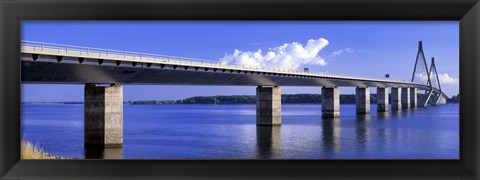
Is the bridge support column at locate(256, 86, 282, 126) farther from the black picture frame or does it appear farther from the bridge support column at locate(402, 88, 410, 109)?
the bridge support column at locate(402, 88, 410, 109)

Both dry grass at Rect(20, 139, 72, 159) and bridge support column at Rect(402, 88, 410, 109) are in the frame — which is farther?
bridge support column at Rect(402, 88, 410, 109)

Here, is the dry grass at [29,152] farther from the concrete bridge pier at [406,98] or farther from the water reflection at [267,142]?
the concrete bridge pier at [406,98]

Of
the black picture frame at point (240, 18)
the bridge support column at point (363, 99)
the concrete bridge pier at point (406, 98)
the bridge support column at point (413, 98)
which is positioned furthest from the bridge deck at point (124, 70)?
the bridge support column at point (413, 98)

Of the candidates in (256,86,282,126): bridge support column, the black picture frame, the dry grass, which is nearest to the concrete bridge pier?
(256,86,282,126): bridge support column

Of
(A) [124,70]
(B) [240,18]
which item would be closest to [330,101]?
(A) [124,70]

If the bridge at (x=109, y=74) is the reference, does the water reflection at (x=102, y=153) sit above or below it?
below
